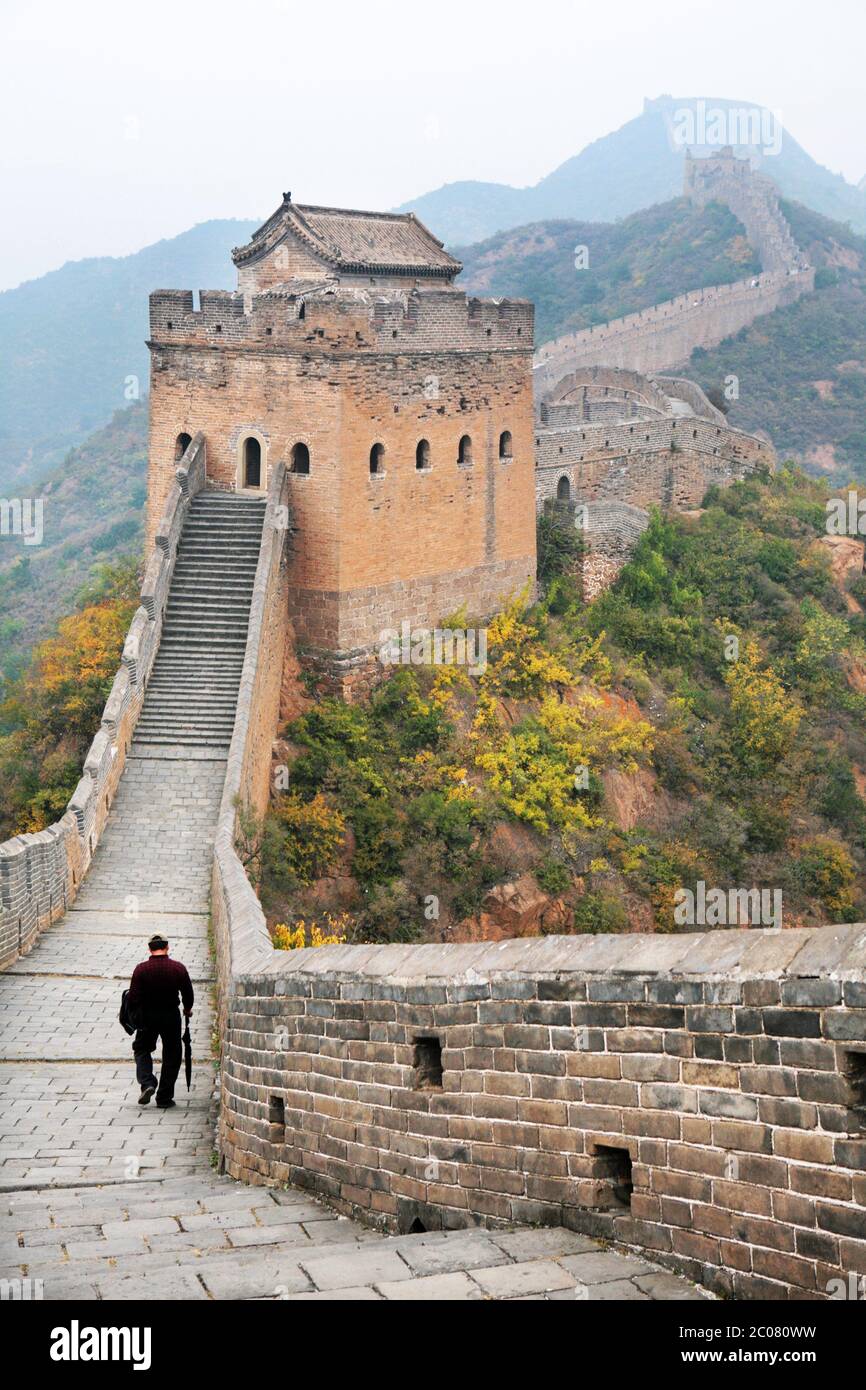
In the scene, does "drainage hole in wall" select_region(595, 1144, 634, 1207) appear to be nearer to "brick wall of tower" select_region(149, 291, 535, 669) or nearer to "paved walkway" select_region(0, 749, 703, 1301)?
"paved walkway" select_region(0, 749, 703, 1301)

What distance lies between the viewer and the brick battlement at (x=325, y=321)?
21453 millimetres

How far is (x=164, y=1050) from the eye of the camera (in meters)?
10.7

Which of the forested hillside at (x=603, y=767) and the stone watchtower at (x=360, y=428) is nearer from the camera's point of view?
the forested hillside at (x=603, y=767)

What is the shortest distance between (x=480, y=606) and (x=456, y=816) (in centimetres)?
391

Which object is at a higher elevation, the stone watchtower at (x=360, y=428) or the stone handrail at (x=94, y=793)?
the stone watchtower at (x=360, y=428)

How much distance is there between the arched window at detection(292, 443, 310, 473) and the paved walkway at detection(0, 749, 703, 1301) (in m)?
5.63

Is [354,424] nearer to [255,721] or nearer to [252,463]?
[252,463]

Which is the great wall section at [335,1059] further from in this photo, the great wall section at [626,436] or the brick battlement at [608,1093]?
the great wall section at [626,436]

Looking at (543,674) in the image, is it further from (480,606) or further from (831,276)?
(831,276)

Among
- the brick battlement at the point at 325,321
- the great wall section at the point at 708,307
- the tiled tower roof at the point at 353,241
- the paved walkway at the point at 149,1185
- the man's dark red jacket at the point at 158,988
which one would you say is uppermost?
the great wall section at the point at 708,307

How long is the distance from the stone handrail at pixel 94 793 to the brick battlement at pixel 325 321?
1375 millimetres

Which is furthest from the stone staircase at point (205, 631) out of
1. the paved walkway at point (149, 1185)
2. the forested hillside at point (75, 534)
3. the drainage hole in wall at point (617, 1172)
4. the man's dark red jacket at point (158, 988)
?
the forested hillside at point (75, 534)

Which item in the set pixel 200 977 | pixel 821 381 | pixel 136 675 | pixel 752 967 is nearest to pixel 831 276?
pixel 821 381

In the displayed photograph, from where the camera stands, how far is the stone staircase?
18891 mm
